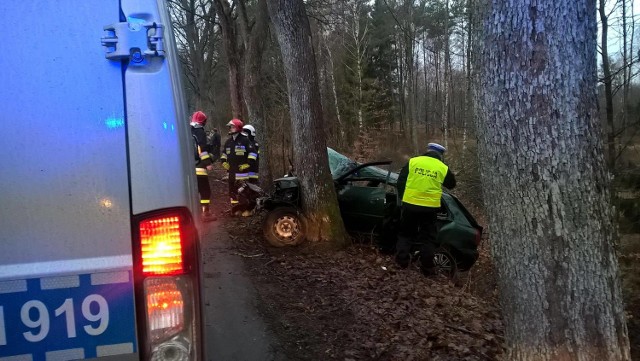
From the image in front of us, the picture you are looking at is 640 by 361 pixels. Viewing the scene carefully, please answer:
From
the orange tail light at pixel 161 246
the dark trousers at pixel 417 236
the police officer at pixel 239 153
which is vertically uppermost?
the police officer at pixel 239 153

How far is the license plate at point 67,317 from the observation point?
136cm

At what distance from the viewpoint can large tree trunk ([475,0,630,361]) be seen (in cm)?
221

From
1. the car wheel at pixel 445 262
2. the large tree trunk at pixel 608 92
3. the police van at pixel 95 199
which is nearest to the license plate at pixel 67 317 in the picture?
the police van at pixel 95 199

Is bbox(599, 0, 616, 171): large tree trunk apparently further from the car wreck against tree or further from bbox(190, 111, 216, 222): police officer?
bbox(190, 111, 216, 222): police officer

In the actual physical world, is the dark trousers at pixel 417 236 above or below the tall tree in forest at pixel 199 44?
below

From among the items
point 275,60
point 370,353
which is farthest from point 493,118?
point 275,60

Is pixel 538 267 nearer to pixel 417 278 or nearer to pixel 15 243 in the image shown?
pixel 15 243

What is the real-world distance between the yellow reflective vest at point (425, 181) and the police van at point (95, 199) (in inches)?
221

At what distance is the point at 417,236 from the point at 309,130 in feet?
7.45

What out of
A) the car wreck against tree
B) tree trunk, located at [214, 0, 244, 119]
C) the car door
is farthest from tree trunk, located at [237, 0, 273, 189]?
the car door

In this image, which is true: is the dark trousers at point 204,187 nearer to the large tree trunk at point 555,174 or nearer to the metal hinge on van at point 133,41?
the large tree trunk at point 555,174

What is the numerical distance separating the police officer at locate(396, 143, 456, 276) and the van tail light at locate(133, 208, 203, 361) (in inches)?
220

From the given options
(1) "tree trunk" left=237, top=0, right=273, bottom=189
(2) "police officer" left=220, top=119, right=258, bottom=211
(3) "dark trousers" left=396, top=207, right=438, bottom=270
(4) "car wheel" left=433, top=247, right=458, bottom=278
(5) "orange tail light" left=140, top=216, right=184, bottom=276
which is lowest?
(4) "car wheel" left=433, top=247, right=458, bottom=278

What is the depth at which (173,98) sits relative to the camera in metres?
1.48
